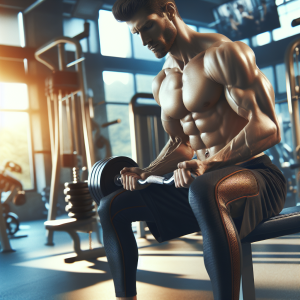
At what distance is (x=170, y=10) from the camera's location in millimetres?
1263

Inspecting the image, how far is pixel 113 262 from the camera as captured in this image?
121cm

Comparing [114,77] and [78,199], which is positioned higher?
[114,77]

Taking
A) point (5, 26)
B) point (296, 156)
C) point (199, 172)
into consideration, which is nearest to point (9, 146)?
point (5, 26)

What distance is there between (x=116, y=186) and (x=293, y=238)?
2.03 m

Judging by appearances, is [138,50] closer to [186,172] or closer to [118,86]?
[118,86]

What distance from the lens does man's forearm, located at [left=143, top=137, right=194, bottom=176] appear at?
53.6 inches

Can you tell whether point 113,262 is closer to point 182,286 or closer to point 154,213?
point 154,213

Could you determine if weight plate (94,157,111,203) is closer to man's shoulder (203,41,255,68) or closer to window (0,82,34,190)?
man's shoulder (203,41,255,68)

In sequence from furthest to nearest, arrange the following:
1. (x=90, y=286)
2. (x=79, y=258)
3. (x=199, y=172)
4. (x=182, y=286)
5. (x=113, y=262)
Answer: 1. (x=79, y=258)
2. (x=90, y=286)
3. (x=182, y=286)
4. (x=113, y=262)
5. (x=199, y=172)

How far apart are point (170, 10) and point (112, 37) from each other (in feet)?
23.0

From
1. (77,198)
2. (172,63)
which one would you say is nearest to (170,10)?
(172,63)

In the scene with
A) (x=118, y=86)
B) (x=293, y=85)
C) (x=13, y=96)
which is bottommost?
(x=293, y=85)

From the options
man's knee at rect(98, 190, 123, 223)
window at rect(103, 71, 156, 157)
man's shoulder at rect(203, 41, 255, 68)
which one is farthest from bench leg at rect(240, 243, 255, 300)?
window at rect(103, 71, 156, 157)

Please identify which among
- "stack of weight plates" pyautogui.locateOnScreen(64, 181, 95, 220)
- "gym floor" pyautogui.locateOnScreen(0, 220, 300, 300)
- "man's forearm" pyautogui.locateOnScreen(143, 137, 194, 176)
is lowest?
"gym floor" pyautogui.locateOnScreen(0, 220, 300, 300)
